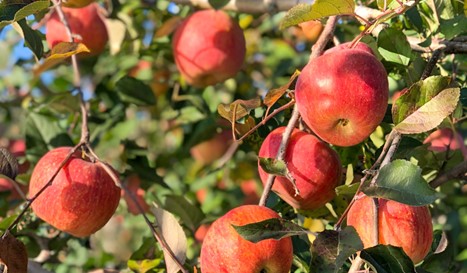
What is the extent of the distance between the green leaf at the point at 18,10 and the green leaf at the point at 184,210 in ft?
1.83

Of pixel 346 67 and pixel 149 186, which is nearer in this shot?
pixel 346 67

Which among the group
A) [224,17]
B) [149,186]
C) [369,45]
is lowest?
[149,186]

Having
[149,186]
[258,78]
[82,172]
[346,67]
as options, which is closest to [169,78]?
[258,78]

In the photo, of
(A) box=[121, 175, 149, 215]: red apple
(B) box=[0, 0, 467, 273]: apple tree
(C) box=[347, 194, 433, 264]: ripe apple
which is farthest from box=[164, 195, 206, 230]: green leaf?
(C) box=[347, 194, 433, 264]: ripe apple

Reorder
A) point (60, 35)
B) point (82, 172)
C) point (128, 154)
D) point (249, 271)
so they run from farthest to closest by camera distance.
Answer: point (128, 154), point (60, 35), point (82, 172), point (249, 271)

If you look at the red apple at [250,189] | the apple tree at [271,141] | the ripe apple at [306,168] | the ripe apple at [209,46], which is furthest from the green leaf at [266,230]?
the red apple at [250,189]

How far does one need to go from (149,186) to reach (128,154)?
117mm

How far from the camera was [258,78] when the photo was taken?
9.21ft

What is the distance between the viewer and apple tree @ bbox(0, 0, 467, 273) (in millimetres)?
1079

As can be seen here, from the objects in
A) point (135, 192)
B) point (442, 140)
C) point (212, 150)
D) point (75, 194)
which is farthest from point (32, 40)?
point (212, 150)

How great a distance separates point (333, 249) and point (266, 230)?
0.09m

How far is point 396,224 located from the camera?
42.5 inches

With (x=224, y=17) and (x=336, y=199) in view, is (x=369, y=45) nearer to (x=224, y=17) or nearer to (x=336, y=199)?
(x=336, y=199)

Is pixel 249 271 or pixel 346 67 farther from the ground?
pixel 346 67
